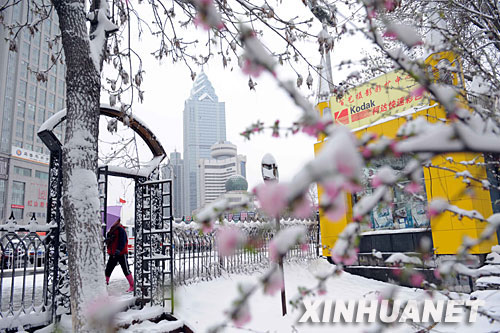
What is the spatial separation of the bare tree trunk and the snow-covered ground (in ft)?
4.65

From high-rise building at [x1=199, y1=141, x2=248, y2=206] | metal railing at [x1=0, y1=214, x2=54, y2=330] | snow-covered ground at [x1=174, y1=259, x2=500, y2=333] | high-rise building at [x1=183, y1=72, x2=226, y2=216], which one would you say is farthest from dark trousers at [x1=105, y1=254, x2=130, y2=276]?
high-rise building at [x1=183, y1=72, x2=226, y2=216]

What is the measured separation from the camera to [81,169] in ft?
11.3

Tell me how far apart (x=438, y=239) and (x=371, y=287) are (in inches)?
75.3

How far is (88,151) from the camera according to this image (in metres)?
3.54

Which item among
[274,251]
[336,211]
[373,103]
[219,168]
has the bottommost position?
[274,251]

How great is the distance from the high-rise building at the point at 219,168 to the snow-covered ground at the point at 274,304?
69370mm

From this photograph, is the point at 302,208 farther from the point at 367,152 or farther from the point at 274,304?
the point at 274,304

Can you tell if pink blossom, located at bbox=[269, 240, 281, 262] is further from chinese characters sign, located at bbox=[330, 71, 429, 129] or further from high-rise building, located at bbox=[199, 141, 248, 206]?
high-rise building, located at bbox=[199, 141, 248, 206]

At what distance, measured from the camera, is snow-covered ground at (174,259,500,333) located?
4016 mm

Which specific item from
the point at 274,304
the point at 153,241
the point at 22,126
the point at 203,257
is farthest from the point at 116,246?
the point at 22,126

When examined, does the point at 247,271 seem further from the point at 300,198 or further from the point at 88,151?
the point at 300,198

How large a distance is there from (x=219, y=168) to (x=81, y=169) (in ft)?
255

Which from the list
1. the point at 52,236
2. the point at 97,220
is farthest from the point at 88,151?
the point at 52,236

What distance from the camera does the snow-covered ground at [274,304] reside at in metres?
4.02
